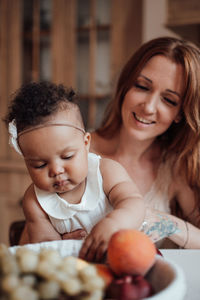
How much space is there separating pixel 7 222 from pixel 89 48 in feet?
5.61

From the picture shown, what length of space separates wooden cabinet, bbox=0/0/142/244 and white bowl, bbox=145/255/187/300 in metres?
2.85

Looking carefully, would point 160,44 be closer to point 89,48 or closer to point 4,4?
point 89,48

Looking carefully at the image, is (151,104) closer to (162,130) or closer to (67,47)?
(162,130)

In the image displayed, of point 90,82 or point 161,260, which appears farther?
point 90,82

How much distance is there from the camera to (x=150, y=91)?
64.6 inches

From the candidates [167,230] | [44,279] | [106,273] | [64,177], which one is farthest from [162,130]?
[44,279]

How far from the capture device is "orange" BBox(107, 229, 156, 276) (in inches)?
25.4

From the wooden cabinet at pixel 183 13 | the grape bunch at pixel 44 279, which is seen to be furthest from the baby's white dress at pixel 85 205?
the wooden cabinet at pixel 183 13

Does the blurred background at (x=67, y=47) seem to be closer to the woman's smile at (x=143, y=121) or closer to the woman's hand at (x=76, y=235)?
the woman's smile at (x=143, y=121)

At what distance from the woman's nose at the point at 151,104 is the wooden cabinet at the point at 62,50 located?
72.1 inches

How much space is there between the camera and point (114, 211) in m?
0.87

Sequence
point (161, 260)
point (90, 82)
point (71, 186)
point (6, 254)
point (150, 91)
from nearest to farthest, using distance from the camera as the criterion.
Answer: point (6, 254) < point (161, 260) < point (71, 186) < point (150, 91) < point (90, 82)

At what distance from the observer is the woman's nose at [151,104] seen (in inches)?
63.4

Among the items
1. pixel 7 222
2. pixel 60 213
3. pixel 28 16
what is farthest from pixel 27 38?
pixel 60 213
